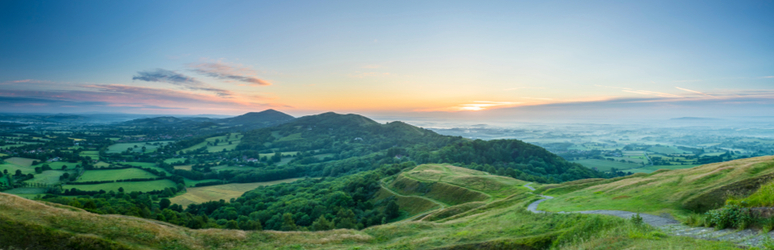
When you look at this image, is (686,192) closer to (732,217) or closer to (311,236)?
(732,217)

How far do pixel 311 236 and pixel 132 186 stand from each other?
127315 mm

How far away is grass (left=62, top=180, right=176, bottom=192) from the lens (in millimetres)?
104225

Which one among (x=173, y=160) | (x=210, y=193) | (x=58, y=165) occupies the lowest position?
(x=210, y=193)

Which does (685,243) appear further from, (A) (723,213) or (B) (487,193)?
(B) (487,193)

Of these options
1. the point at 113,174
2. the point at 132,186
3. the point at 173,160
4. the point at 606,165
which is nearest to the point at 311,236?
the point at 132,186

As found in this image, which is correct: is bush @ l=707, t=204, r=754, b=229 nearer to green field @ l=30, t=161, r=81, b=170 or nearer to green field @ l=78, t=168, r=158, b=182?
green field @ l=78, t=168, r=158, b=182

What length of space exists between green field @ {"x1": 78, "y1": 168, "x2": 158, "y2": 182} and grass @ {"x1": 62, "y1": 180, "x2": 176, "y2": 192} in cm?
843

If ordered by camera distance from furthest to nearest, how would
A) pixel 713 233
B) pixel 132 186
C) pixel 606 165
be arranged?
pixel 606 165 < pixel 132 186 < pixel 713 233

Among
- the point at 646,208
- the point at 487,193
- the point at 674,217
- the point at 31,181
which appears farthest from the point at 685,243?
the point at 31,181

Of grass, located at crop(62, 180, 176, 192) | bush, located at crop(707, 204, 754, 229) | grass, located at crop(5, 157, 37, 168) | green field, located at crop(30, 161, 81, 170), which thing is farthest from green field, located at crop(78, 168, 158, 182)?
bush, located at crop(707, 204, 754, 229)

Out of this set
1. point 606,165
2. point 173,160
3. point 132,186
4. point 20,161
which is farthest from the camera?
point 173,160

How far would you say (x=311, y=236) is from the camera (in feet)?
85.6

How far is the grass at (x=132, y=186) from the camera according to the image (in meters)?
104

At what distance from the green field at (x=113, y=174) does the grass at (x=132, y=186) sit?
8432 millimetres
